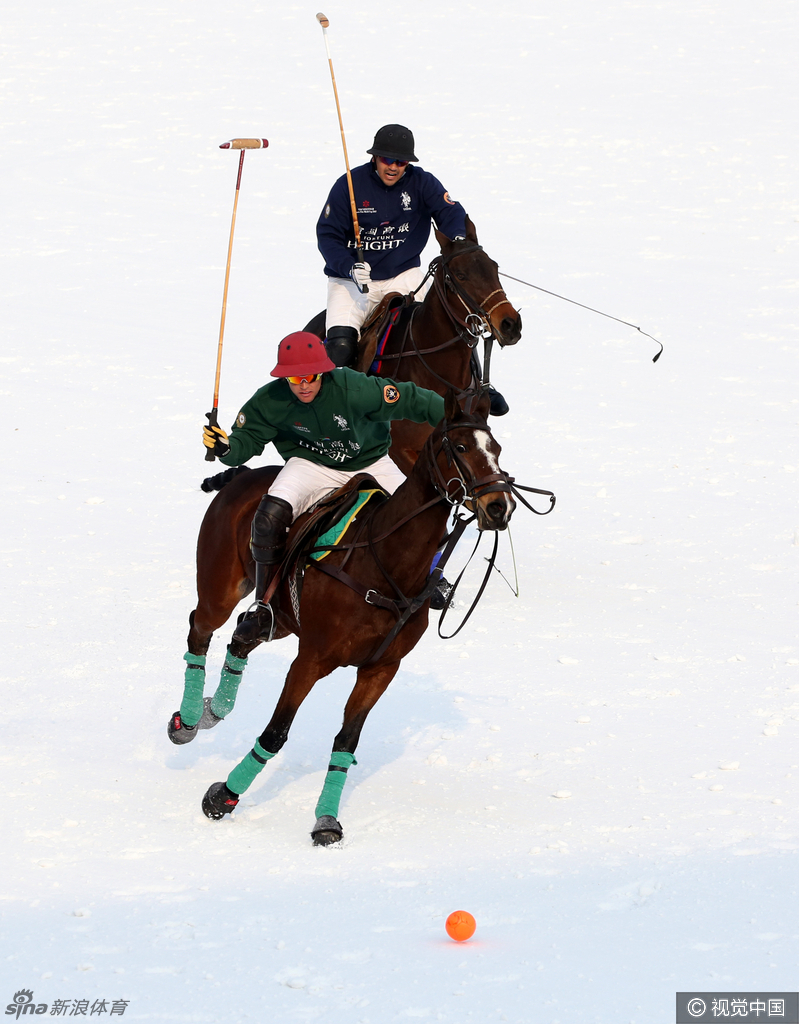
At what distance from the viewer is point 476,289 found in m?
9.40

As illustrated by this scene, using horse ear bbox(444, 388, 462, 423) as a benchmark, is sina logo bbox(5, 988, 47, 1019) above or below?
below

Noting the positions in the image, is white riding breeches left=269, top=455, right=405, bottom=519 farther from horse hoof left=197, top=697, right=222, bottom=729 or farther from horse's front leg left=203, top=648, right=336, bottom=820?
horse hoof left=197, top=697, right=222, bottom=729

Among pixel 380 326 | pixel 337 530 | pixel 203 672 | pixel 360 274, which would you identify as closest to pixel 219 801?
pixel 203 672

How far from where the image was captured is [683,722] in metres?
8.49

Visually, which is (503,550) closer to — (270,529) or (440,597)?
Result: (440,597)

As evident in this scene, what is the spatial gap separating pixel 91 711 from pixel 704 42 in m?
24.8

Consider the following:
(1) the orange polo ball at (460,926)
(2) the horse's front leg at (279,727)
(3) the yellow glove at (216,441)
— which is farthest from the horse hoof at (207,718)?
(1) the orange polo ball at (460,926)

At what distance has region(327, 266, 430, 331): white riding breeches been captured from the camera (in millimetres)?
10461

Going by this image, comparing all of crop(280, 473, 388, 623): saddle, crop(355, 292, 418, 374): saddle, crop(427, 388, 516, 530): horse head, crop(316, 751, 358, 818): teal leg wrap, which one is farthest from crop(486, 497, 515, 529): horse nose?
crop(355, 292, 418, 374): saddle

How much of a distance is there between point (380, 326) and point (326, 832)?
15.1 feet

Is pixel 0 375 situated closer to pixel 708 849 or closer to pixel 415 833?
pixel 415 833

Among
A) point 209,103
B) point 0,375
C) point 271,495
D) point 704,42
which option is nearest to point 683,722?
point 271,495

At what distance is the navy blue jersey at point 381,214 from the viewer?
34.4 feet

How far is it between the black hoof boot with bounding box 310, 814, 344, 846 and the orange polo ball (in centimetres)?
118
